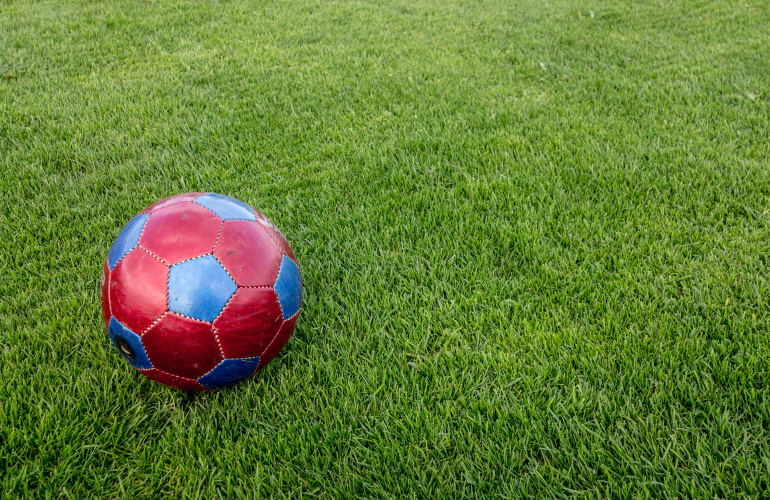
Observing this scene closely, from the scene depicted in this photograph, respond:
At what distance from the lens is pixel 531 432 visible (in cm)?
215

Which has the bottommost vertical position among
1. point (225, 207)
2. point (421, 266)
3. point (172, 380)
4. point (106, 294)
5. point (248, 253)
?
point (421, 266)

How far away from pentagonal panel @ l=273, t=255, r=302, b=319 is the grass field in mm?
321

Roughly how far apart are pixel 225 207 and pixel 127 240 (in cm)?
46

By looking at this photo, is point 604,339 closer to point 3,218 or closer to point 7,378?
point 7,378

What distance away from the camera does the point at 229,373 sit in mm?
2262

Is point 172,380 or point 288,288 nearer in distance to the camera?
point 172,380

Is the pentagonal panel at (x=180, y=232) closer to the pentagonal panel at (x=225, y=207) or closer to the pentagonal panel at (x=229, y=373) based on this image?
the pentagonal panel at (x=225, y=207)

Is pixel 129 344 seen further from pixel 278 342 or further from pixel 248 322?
pixel 278 342

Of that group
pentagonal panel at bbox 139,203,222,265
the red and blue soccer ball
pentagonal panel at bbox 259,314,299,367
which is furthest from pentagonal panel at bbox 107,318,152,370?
pentagonal panel at bbox 259,314,299,367

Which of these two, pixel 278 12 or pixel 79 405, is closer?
pixel 79 405

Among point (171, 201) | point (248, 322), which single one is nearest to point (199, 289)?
point (248, 322)

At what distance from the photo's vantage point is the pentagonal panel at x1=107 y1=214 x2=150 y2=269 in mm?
2217

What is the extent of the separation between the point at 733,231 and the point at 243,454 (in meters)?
3.27

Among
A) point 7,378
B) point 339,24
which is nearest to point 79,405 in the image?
point 7,378
